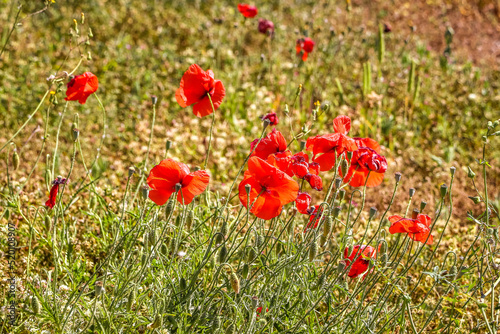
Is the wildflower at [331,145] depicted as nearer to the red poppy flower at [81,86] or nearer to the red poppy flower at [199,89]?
the red poppy flower at [199,89]

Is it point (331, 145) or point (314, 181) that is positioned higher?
point (331, 145)

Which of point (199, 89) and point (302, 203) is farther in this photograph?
point (199, 89)

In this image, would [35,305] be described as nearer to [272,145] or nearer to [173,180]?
[173,180]

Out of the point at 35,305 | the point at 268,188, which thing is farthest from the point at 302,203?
the point at 35,305

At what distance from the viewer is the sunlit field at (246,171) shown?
6.63 ft

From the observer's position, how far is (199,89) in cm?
230

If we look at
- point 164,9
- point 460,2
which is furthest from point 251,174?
point 460,2

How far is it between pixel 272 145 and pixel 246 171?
0.20 m

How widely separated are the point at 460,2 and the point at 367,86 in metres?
4.48

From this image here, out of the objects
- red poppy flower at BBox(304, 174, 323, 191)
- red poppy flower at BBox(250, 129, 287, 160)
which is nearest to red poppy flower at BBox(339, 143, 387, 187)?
red poppy flower at BBox(304, 174, 323, 191)

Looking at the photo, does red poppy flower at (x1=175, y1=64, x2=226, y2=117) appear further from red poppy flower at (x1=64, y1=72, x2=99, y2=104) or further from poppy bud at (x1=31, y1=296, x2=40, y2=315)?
poppy bud at (x1=31, y1=296, x2=40, y2=315)

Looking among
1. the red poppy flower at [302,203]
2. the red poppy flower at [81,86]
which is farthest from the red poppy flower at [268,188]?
the red poppy flower at [81,86]

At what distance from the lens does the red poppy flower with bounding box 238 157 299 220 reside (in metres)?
1.80

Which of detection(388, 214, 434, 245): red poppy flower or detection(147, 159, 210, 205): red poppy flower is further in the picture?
detection(388, 214, 434, 245): red poppy flower
